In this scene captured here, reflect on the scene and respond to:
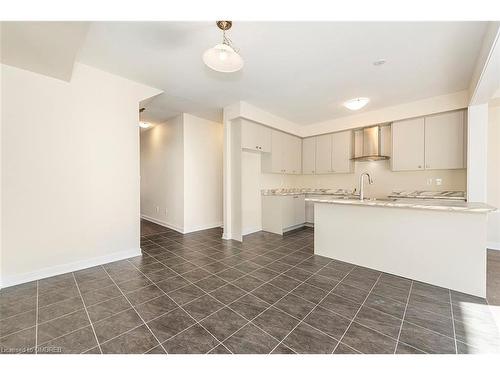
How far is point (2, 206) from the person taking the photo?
2195mm

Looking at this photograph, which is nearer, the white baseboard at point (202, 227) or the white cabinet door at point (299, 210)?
the white baseboard at point (202, 227)

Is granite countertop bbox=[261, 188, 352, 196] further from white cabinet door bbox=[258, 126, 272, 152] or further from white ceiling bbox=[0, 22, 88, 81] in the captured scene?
white ceiling bbox=[0, 22, 88, 81]

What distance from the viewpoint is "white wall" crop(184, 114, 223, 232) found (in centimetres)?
470

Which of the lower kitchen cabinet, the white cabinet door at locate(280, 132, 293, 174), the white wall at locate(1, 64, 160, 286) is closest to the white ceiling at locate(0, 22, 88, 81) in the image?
the white wall at locate(1, 64, 160, 286)

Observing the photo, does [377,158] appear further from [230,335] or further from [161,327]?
[161,327]

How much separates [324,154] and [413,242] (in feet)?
10.7

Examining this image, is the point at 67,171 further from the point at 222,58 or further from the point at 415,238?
the point at 415,238

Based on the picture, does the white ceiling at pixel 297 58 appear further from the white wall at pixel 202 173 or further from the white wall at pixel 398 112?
the white wall at pixel 202 173

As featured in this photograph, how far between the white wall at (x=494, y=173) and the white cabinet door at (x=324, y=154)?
106 inches

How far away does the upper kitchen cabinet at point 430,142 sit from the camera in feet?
11.8

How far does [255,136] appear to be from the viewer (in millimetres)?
4305

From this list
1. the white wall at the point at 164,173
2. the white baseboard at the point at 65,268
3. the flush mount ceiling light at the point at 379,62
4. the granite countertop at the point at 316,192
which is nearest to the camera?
the white baseboard at the point at 65,268

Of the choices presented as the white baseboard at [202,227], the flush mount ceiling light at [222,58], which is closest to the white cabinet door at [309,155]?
the white baseboard at [202,227]

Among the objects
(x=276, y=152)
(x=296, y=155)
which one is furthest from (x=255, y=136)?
(x=296, y=155)
